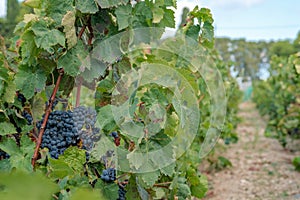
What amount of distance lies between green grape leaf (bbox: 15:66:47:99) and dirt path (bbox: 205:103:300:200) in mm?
3907

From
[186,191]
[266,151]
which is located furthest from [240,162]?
[186,191]

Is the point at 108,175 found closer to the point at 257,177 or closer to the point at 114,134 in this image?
the point at 114,134

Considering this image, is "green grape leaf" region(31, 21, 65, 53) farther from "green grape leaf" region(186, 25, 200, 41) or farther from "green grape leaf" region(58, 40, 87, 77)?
"green grape leaf" region(186, 25, 200, 41)

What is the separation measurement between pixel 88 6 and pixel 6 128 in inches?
23.1

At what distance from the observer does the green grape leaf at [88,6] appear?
1.70m

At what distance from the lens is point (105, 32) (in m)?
1.88

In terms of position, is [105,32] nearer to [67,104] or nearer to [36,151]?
[67,104]

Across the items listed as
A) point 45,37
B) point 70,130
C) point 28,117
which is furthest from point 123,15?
point 28,117

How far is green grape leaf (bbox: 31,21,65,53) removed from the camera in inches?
66.4

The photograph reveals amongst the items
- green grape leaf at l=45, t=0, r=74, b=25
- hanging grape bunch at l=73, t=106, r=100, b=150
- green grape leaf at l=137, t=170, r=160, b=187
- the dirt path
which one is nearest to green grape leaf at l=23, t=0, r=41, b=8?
green grape leaf at l=45, t=0, r=74, b=25

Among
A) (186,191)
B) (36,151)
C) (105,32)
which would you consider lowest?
(186,191)

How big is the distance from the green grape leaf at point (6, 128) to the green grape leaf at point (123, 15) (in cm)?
59

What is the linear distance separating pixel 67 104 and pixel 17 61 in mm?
325

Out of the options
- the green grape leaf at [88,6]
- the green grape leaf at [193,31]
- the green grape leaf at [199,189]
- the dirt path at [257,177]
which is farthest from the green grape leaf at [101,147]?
the dirt path at [257,177]
